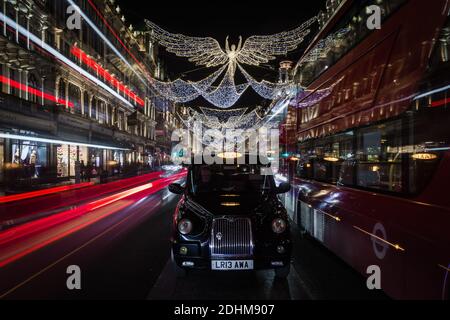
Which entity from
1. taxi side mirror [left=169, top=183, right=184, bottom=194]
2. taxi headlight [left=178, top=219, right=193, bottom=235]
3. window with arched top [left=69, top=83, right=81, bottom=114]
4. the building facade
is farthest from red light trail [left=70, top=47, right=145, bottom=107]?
taxi headlight [left=178, top=219, right=193, bottom=235]

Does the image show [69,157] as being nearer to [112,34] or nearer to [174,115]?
[112,34]

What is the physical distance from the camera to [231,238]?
16.6 ft

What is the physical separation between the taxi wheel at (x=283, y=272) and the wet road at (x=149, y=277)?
0.27ft

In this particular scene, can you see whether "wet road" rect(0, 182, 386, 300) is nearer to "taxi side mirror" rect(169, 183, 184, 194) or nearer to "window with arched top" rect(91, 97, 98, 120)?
"taxi side mirror" rect(169, 183, 184, 194)

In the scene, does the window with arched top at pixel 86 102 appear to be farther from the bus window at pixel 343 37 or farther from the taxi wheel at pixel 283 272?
the taxi wheel at pixel 283 272

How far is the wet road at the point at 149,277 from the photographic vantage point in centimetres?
485

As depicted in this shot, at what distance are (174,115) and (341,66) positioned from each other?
89072 millimetres

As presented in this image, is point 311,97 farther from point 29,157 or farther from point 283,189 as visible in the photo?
point 29,157

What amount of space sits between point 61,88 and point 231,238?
27.8 m

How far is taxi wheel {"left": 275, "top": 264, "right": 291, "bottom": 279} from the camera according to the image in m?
5.31

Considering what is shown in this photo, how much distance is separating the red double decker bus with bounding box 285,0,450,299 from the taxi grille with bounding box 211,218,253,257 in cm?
161

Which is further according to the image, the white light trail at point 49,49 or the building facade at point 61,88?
the building facade at point 61,88

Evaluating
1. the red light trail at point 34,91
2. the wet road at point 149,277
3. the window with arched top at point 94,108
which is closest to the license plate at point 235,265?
the wet road at point 149,277

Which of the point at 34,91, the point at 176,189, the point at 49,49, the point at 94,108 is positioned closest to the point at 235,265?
the point at 176,189
